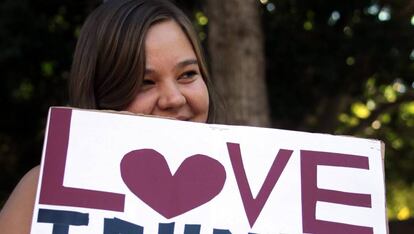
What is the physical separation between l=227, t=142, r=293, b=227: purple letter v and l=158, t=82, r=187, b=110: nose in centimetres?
19

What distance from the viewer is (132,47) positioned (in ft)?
5.45

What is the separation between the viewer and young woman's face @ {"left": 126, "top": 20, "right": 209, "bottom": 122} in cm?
166

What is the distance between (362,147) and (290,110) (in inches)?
149

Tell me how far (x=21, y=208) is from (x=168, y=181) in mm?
297

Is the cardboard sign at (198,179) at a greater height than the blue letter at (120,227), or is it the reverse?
the cardboard sign at (198,179)

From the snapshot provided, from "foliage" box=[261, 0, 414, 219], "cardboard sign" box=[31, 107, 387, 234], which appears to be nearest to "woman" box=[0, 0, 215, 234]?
"cardboard sign" box=[31, 107, 387, 234]

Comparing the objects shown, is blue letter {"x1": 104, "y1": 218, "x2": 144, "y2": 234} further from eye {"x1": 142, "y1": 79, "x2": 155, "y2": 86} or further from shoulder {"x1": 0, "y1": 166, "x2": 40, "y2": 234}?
eye {"x1": 142, "y1": 79, "x2": 155, "y2": 86}

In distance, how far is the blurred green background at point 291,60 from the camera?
463 centimetres

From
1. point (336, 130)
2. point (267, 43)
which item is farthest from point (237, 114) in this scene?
point (336, 130)

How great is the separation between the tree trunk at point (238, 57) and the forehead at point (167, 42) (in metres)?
2.14

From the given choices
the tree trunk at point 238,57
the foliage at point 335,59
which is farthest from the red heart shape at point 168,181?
the foliage at point 335,59

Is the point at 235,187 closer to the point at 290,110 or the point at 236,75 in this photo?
the point at 236,75

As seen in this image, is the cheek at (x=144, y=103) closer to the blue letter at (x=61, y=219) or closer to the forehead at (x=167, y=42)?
the forehead at (x=167, y=42)

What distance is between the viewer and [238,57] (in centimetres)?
392
